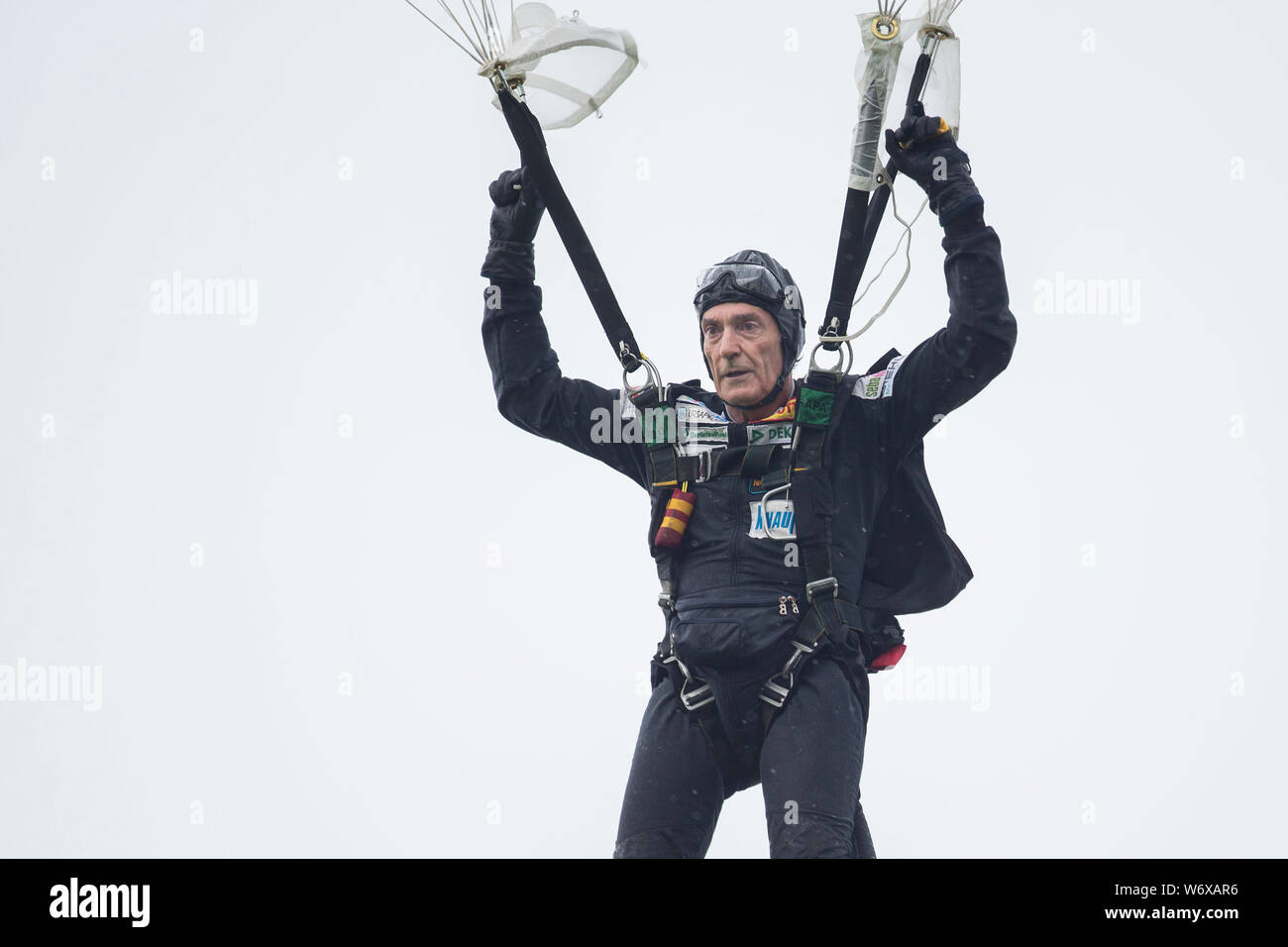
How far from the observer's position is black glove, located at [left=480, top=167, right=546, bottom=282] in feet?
26.3

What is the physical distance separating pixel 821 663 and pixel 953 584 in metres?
0.79

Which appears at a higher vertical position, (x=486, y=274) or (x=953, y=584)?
(x=486, y=274)

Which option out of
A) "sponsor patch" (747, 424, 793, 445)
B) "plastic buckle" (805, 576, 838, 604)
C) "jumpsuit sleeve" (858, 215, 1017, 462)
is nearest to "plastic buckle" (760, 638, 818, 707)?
"plastic buckle" (805, 576, 838, 604)

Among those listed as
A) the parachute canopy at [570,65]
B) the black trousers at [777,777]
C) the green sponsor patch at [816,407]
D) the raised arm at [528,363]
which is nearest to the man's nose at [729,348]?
the green sponsor patch at [816,407]

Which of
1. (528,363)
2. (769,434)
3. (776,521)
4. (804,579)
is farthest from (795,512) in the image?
(528,363)

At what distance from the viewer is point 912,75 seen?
306 inches

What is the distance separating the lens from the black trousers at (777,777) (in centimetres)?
678

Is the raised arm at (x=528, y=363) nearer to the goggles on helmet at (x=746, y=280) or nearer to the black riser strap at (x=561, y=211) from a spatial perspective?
the black riser strap at (x=561, y=211)

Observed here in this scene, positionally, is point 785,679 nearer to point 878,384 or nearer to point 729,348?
point 878,384

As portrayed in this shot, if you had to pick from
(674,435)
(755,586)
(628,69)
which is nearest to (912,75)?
(628,69)

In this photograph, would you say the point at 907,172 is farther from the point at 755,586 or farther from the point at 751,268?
the point at 755,586

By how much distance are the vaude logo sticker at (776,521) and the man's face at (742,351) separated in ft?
1.84
